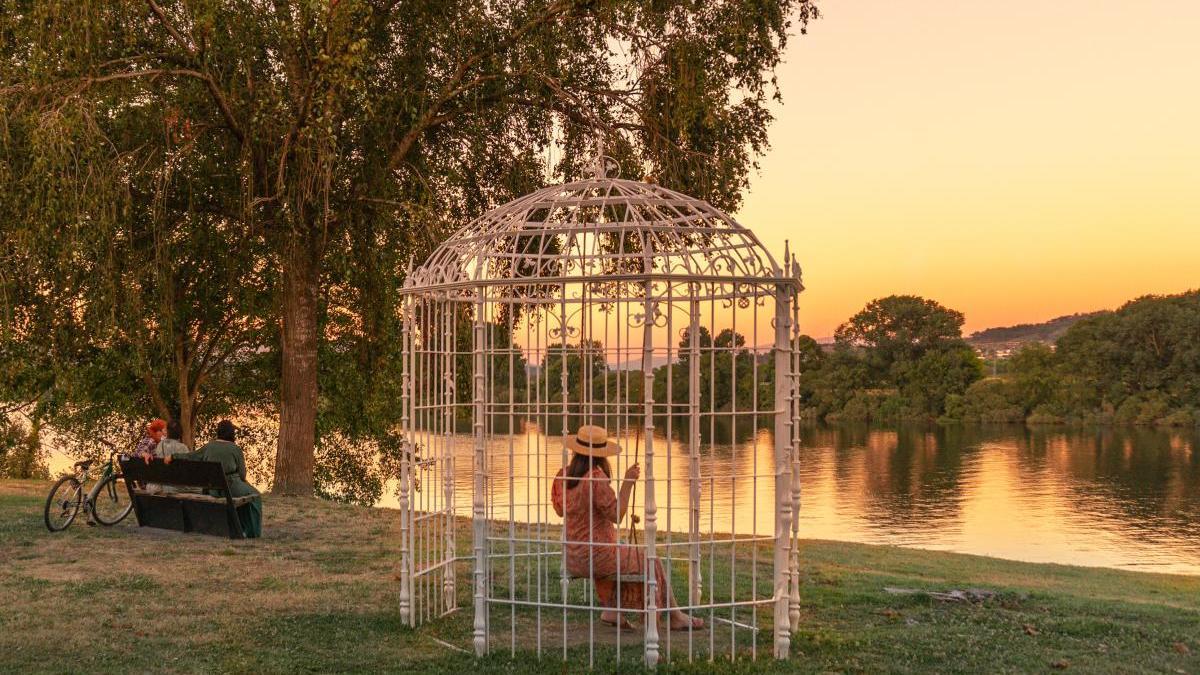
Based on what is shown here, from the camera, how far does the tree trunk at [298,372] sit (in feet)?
56.9

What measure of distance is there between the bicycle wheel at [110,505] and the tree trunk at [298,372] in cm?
245

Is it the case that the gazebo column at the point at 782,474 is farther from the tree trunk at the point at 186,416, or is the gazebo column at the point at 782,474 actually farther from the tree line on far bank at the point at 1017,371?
the tree line on far bank at the point at 1017,371

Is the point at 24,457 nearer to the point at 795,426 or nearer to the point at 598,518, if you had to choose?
the point at 598,518

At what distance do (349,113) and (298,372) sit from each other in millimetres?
3929

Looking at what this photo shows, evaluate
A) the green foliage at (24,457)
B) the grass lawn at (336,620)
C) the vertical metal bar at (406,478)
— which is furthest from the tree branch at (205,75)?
the green foliage at (24,457)

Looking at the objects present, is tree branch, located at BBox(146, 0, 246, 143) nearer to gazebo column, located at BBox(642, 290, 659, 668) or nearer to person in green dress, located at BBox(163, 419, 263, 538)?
person in green dress, located at BBox(163, 419, 263, 538)

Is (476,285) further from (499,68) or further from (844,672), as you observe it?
(499,68)

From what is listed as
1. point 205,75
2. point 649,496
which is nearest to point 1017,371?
point 205,75

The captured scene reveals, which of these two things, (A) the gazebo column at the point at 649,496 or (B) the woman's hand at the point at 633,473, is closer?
(A) the gazebo column at the point at 649,496

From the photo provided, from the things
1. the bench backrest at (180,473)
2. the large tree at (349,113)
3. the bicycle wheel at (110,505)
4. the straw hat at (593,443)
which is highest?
the large tree at (349,113)

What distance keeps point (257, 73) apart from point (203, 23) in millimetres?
3111

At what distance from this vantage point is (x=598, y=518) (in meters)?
7.98

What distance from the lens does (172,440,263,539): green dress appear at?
12502mm

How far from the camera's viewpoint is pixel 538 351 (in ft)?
29.5
